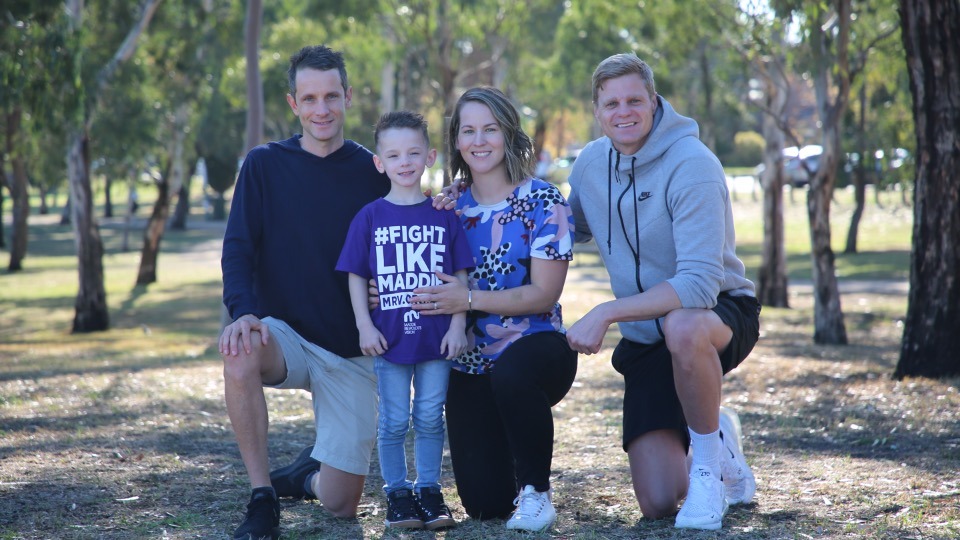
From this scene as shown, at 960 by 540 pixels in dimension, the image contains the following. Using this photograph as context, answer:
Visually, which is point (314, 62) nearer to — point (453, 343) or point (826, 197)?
point (453, 343)

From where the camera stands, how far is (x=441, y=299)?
4.39 meters

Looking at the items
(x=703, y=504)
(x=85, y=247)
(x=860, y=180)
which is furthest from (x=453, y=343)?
(x=860, y=180)

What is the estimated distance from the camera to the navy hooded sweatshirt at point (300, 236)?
482cm

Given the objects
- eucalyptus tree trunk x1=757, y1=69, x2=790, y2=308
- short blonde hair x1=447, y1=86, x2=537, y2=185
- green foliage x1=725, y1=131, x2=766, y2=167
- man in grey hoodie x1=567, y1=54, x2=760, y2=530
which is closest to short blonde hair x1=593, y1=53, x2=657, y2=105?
man in grey hoodie x1=567, y1=54, x2=760, y2=530

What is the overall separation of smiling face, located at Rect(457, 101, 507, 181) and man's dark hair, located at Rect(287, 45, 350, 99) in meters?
0.67

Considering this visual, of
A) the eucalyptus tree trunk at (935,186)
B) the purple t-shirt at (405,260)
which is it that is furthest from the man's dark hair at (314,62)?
the eucalyptus tree trunk at (935,186)

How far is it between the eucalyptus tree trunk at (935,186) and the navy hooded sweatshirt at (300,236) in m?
4.96

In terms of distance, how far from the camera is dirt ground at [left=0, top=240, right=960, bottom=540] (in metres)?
4.54

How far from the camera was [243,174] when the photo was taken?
488 centimetres

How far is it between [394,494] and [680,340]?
131cm

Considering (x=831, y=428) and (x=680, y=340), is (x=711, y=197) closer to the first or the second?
(x=680, y=340)

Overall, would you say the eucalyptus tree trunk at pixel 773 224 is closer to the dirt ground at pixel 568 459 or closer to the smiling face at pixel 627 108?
the dirt ground at pixel 568 459

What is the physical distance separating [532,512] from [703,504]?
0.68 m

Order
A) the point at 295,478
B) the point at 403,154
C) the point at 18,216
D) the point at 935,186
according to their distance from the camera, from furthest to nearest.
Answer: the point at 18,216, the point at 935,186, the point at 295,478, the point at 403,154
